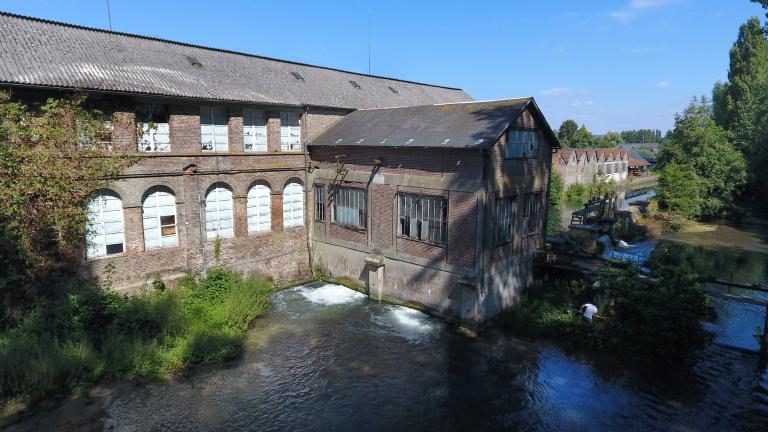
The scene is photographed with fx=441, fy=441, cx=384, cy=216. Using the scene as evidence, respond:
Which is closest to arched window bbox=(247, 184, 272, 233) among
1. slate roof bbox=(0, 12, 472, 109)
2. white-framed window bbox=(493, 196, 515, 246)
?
slate roof bbox=(0, 12, 472, 109)

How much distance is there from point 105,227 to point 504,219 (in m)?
14.1

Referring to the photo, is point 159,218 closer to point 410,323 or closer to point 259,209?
point 259,209

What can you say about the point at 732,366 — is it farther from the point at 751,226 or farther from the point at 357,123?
the point at 751,226

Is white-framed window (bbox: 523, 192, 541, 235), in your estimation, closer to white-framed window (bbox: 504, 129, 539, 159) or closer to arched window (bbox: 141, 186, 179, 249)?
white-framed window (bbox: 504, 129, 539, 159)

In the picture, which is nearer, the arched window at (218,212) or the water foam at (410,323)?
the water foam at (410,323)

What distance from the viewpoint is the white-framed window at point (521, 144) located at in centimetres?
1611

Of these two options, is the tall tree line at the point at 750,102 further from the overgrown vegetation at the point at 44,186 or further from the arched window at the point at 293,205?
the overgrown vegetation at the point at 44,186

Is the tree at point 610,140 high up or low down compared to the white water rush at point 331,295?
up

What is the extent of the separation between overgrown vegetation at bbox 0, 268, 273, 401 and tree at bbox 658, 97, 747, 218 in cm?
3679

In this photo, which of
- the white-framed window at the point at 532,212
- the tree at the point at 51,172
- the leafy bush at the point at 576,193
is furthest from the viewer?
the leafy bush at the point at 576,193

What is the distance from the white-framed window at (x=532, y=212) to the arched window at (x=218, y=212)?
39.9 feet

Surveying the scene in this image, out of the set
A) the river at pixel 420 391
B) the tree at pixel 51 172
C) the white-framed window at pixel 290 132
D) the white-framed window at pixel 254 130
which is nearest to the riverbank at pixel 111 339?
the river at pixel 420 391

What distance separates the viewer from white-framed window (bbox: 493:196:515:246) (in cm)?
1602

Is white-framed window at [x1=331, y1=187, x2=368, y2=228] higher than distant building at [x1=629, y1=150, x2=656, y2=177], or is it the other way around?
distant building at [x1=629, y1=150, x2=656, y2=177]
